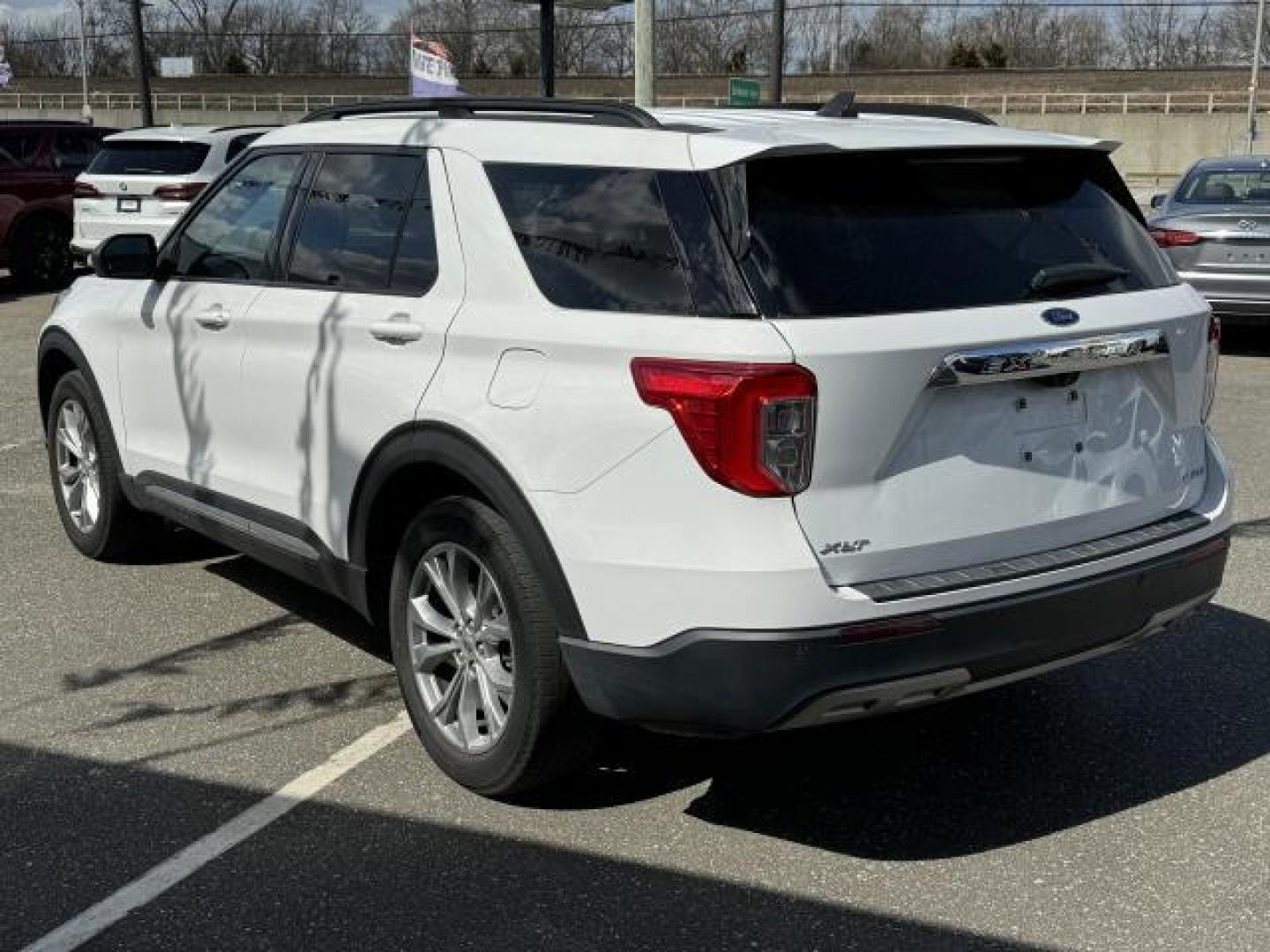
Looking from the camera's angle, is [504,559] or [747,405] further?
[504,559]

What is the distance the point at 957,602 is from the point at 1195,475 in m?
1.07

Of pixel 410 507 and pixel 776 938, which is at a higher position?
pixel 410 507

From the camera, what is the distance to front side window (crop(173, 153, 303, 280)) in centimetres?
470

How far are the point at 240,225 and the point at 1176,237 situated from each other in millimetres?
8776

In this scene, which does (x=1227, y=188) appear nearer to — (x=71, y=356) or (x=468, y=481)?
(x=71, y=356)

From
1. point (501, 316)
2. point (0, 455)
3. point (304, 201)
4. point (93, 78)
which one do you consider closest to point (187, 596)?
point (304, 201)

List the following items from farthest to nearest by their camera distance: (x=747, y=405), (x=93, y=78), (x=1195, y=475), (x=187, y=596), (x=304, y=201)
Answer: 1. (x=93, y=78)
2. (x=187, y=596)
3. (x=304, y=201)
4. (x=1195, y=475)
5. (x=747, y=405)

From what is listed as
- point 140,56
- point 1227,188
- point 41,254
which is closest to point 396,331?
point 1227,188

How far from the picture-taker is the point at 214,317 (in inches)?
189

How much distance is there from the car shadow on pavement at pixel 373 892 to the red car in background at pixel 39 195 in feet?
44.7

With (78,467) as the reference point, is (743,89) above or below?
above

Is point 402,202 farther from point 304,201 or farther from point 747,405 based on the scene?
point 747,405

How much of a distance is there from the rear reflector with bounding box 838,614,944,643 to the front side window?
2.48 m

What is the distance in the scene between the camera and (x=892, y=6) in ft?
267
